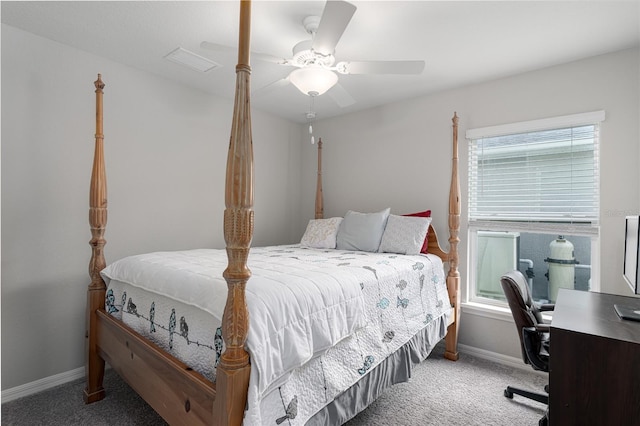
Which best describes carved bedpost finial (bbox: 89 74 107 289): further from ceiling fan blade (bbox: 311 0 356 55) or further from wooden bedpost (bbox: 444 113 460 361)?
wooden bedpost (bbox: 444 113 460 361)

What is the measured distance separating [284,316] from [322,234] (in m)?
1.92

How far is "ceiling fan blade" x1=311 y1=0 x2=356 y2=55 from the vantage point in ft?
4.84

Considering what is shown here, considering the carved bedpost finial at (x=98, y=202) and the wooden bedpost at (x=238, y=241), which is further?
the carved bedpost finial at (x=98, y=202)

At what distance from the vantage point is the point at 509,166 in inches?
112

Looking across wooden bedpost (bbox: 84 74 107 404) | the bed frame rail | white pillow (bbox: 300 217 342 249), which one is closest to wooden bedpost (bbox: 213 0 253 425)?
the bed frame rail

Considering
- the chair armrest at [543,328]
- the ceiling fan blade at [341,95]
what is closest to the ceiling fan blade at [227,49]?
the ceiling fan blade at [341,95]

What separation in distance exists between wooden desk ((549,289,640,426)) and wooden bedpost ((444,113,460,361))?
4.60ft

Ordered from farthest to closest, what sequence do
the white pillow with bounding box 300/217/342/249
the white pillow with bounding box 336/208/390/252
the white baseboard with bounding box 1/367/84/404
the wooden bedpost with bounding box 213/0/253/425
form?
the white pillow with bounding box 300/217/342/249, the white pillow with bounding box 336/208/390/252, the white baseboard with bounding box 1/367/84/404, the wooden bedpost with bounding box 213/0/253/425

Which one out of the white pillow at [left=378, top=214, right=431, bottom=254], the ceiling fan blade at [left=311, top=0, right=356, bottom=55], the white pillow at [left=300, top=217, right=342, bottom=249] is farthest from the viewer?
the white pillow at [left=300, top=217, right=342, bottom=249]

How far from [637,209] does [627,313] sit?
→ 45.3 inches

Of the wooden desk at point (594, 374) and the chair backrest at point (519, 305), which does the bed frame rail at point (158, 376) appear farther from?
the chair backrest at point (519, 305)

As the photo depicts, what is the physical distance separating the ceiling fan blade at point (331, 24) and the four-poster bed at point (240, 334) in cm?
56

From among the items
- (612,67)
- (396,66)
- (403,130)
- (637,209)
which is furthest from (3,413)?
(612,67)

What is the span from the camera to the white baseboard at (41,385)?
2123 mm
